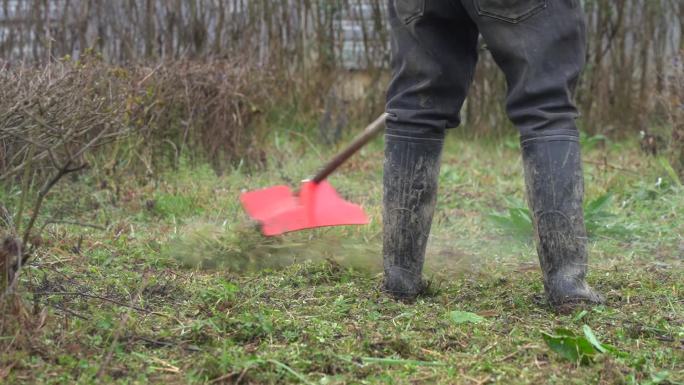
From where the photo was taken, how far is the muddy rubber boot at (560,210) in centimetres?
271

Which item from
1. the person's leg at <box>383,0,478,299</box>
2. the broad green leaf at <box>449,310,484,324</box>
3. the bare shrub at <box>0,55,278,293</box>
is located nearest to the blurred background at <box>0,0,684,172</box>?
the bare shrub at <box>0,55,278,293</box>

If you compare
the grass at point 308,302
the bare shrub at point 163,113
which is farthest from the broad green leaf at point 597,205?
the bare shrub at point 163,113

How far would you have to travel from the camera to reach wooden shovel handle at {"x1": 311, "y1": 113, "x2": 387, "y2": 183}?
310cm

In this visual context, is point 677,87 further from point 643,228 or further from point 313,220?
point 313,220

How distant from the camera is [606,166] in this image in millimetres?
5594

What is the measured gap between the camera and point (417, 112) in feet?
9.41

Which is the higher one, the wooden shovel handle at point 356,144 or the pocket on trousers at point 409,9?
the pocket on trousers at point 409,9

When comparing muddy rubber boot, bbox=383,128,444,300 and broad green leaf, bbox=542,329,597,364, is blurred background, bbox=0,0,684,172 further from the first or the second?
broad green leaf, bbox=542,329,597,364

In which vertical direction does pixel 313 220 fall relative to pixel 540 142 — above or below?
below

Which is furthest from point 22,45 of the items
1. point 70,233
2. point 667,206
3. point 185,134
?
point 667,206

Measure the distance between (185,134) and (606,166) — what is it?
95.5 inches

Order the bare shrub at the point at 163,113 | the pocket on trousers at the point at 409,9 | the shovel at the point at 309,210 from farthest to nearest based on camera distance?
the bare shrub at the point at 163,113, the shovel at the point at 309,210, the pocket on trousers at the point at 409,9

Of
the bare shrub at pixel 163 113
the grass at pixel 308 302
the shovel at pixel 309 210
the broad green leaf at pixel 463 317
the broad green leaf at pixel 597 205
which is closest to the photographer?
the grass at pixel 308 302

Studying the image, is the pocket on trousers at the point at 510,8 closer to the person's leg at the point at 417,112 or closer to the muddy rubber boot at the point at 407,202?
the person's leg at the point at 417,112
